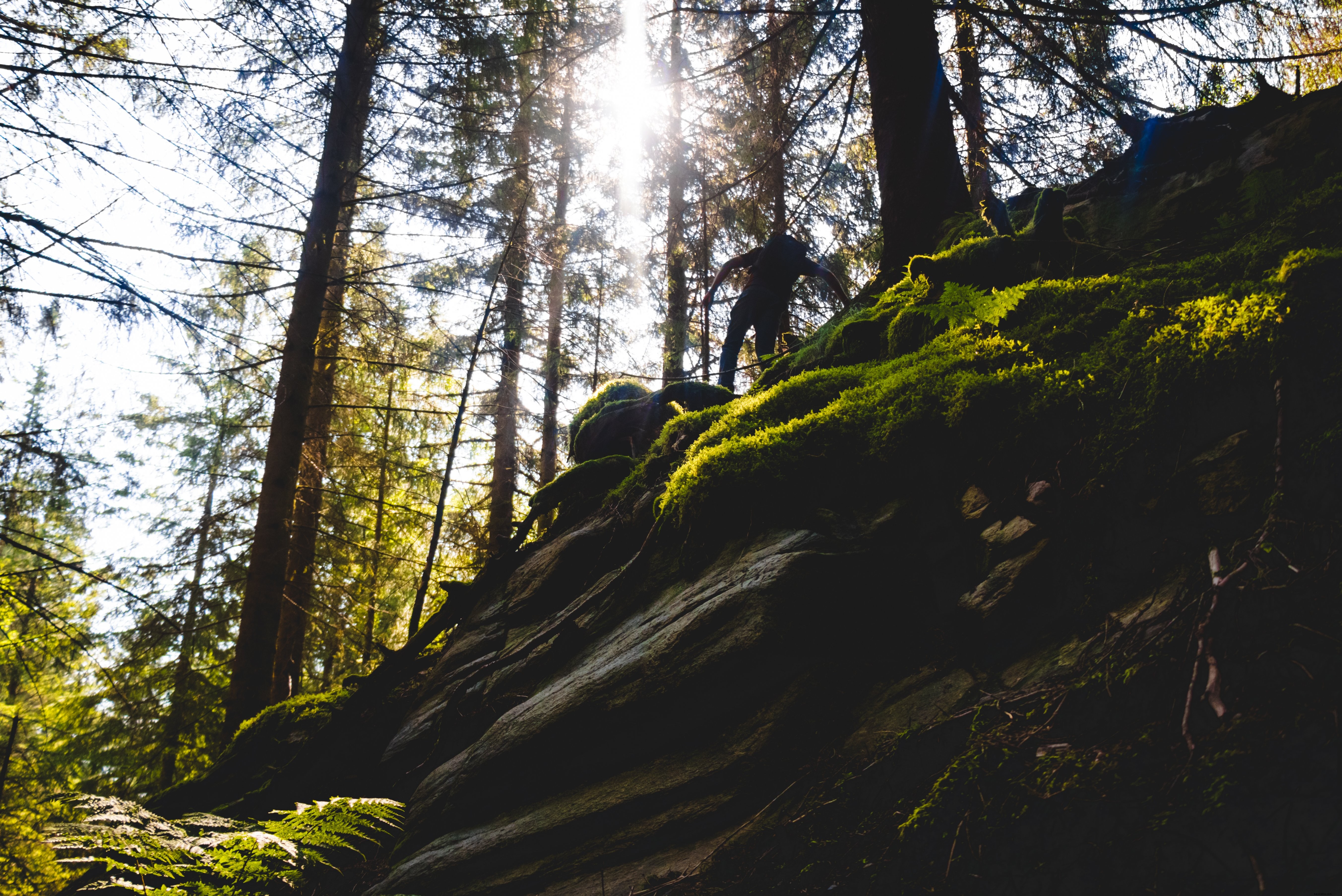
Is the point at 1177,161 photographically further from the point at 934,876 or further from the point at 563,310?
the point at 563,310

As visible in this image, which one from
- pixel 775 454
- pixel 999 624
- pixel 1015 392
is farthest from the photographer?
pixel 775 454

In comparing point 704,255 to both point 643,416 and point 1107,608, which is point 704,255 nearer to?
point 643,416

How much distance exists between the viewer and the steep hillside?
4.66 ft

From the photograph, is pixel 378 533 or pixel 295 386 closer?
pixel 295 386

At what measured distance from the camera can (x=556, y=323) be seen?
14.9 metres

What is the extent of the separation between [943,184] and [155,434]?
19.2m

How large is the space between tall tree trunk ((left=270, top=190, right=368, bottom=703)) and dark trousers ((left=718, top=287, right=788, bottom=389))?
18.4 feet

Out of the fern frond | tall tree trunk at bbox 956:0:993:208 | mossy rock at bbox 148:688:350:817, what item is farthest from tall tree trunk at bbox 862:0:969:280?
mossy rock at bbox 148:688:350:817

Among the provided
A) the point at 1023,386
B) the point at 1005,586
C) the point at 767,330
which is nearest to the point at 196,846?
the point at 1005,586

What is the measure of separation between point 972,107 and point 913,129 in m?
6.13

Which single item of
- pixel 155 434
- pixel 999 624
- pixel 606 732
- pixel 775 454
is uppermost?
pixel 155 434

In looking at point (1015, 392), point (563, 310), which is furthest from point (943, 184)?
point (563, 310)

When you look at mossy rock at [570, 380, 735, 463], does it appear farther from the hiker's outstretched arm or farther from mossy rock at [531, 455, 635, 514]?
the hiker's outstretched arm

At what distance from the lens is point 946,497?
114 inches
